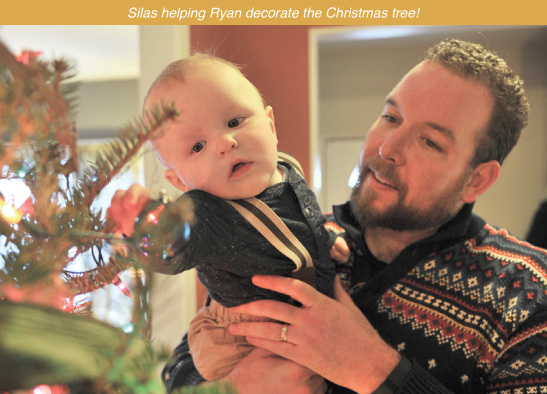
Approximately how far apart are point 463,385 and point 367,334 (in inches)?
11.6

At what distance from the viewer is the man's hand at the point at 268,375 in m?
0.89

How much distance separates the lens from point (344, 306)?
99cm

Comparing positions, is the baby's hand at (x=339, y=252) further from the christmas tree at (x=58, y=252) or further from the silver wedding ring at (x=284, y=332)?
the christmas tree at (x=58, y=252)

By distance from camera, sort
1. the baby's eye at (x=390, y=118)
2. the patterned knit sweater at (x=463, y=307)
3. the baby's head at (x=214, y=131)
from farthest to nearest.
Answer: the baby's eye at (x=390, y=118), the patterned knit sweater at (x=463, y=307), the baby's head at (x=214, y=131)

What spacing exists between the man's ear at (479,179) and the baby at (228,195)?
56 centimetres

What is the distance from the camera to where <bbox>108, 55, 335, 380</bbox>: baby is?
2.46 feet

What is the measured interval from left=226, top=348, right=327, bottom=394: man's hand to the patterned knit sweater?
5.7 inches

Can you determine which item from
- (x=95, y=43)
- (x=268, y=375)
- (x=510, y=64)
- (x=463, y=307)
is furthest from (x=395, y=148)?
(x=95, y=43)

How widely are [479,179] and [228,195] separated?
2.79ft

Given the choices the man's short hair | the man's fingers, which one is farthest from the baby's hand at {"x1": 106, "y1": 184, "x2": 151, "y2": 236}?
the man's short hair

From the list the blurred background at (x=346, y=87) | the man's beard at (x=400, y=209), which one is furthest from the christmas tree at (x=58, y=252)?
the blurred background at (x=346, y=87)
